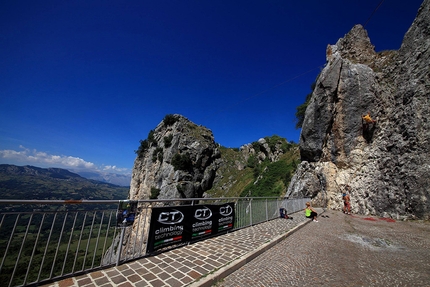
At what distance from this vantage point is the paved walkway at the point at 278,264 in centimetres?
381

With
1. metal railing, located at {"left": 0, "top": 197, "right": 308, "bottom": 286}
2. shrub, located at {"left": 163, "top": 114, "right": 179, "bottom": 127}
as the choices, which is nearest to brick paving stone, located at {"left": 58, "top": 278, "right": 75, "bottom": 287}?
metal railing, located at {"left": 0, "top": 197, "right": 308, "bottom": 286}

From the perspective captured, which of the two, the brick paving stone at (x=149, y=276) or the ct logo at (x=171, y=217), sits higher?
the ct logo at (x=171, y=217)

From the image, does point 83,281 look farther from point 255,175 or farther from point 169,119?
point 169,119

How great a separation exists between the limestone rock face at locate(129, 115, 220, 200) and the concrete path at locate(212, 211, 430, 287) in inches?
1171

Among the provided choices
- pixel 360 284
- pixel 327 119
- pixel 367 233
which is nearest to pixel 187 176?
pixel 327 119

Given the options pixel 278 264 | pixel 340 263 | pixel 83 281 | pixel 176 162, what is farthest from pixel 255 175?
pixel 83 281

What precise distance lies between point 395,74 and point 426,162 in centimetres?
947

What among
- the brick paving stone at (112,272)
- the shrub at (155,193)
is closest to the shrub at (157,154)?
the shrub at (155,193)

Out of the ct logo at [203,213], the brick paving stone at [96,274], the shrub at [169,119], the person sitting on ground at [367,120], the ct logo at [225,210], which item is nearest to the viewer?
the brick paving stone at [96,274]

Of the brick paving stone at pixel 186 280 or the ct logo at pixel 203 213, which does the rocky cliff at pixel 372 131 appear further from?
the brick paving stone at pixel 186 280

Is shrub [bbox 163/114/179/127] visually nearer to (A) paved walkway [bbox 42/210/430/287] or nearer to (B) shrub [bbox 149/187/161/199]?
(B) shrub [bbox 149/187/161/199]

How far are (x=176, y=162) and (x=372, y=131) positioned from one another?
103 ft

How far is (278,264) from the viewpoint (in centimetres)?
480

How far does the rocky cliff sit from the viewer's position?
1221 cm
